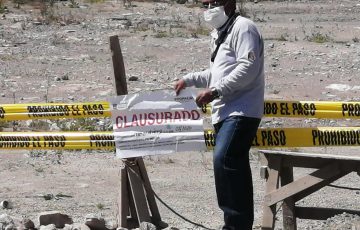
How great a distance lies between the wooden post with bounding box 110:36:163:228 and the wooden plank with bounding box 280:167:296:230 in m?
1.09

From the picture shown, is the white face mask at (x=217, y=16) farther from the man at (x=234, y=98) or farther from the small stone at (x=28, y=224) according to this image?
the small stone at (x=28, y=224)

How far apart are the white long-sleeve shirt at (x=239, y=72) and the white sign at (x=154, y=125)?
3.30 feet

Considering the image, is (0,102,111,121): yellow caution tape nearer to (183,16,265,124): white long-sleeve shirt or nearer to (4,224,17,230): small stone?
(4,224,17,230): small stone

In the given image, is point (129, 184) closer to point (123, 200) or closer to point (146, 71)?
point (123, 200)

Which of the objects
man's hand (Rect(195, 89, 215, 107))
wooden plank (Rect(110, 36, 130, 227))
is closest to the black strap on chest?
man's hand (Rect(195, 89, 215, 107))

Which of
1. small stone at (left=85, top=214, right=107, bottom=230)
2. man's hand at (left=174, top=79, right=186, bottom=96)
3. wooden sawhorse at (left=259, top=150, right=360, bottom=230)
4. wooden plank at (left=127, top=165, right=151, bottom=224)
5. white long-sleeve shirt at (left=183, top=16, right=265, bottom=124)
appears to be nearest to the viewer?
white long-sleeve shirt at (left=183, top=16, right=265, bottom=124)

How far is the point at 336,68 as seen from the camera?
1834 cm

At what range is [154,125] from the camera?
7.63 meters

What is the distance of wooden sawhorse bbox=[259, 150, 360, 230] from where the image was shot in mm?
6906

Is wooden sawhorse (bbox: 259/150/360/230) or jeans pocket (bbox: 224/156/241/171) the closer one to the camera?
jeans pocket (bbox: 224/156/241/171)

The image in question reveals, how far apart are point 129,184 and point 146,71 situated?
1097 centimetres

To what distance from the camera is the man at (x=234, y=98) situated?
20.6 feet

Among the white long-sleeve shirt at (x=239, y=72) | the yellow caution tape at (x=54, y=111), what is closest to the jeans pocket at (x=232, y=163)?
the white long-sleeve shirt at (x=239, y=72)

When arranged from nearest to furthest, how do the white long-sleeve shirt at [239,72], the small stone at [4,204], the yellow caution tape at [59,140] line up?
the white long-sleeve shirt at [239,72] < the yellow caution tape at [59,140] < the small stone at [4,204]
